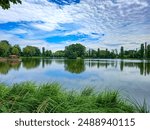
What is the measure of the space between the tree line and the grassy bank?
148 centimetres

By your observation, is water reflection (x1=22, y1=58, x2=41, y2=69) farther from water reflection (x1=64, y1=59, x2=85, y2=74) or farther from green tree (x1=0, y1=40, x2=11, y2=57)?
water reflection (x1=64, y1=59, x2=85, y2=74)

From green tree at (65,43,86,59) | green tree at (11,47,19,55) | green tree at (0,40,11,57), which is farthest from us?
green tree at (11,47,19,55)

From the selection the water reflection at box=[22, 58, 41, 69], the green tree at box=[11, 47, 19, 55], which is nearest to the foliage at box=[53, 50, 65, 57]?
the water reflection at box=[22, 58, 41, 69]

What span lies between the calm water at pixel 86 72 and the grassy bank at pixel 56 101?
0.86 m

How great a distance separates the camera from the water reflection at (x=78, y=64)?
589 cm

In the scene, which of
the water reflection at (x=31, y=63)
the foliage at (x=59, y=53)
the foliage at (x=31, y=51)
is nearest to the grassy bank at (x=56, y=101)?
the foliage at (x=59, y=53)

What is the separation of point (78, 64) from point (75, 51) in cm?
30

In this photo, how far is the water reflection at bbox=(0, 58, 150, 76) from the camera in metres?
5.89

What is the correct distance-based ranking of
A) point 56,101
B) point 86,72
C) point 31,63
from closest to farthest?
point 56,101
point 86,72
point 31,63

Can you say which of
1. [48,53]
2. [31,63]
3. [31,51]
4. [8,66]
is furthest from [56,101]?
[8,66]

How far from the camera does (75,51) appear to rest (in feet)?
18.8

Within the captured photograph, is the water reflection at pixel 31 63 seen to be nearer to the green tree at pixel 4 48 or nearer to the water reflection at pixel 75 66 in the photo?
the green tree at pixel 4 48

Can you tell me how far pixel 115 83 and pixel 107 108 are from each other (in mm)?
1562

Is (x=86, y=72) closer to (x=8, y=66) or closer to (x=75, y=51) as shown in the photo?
(x=75, y=51)
